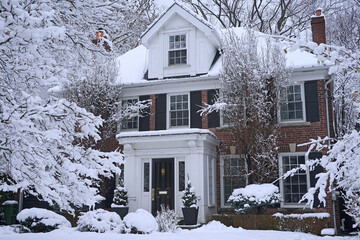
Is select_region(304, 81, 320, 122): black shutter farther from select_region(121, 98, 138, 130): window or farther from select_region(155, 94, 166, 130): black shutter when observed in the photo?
select_region(121, 98, 138, 130): window

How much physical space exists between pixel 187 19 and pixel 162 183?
710 centimetres

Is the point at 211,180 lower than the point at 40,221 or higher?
higher

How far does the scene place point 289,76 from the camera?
14.9m

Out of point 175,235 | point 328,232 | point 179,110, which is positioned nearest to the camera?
point 175,235

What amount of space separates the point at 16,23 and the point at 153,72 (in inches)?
482

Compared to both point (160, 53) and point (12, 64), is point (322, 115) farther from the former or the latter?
point (12, 64)

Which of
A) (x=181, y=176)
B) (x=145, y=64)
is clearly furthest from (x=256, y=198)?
(x=145, y=64)

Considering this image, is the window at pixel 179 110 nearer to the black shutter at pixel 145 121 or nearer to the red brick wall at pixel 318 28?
the black shutter at pixel 145 121

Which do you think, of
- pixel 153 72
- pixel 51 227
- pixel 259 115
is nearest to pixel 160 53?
pixel 153 72

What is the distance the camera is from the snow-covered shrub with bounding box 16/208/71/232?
12.2 metres

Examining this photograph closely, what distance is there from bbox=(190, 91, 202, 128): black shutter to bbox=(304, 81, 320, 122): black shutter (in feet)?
14.1

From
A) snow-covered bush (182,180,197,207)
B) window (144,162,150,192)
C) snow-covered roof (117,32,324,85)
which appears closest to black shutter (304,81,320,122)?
snow-covered roof (117,32,324,85)

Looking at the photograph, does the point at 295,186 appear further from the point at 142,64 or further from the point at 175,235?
the point at 142,64

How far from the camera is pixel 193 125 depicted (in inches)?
648
